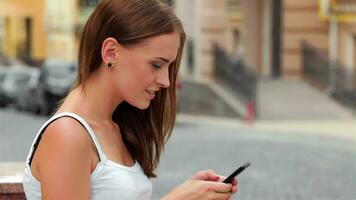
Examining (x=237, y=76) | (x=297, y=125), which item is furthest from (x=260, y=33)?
(x=297, y=125)

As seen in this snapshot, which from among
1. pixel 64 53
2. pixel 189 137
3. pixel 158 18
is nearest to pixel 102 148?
pixel 158 18

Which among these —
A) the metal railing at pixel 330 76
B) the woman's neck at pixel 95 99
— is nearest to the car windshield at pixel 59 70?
the metal railing at pixel 330 76

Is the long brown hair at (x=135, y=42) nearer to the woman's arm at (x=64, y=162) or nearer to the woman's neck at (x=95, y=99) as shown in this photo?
the woman's neck at (x=95, y=99)

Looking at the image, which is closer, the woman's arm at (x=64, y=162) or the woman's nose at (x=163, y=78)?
the woman's arm at (x=64, y=162)

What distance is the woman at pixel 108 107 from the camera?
2412 millimetres

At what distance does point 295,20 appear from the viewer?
29.1 m

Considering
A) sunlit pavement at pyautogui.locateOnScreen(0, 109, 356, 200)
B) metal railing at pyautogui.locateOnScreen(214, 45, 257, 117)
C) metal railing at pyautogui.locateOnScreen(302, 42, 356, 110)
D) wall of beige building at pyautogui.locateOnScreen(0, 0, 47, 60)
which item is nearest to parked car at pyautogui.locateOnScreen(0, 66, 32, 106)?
metal railing at pyautogui.locateOnScreen(214, 45, 257, 117)

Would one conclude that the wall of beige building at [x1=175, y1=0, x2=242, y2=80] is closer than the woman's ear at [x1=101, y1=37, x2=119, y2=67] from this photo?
No

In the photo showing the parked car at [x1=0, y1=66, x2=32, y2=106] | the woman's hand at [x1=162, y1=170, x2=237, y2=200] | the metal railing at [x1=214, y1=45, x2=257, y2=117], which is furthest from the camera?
the parked car at [x1=0, y1=66, x2=32, y2=106]

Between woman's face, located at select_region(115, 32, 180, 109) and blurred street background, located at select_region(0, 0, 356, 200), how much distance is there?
474 inches

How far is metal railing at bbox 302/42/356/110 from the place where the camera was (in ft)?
86.2

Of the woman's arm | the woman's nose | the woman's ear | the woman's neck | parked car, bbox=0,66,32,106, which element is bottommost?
parked car, bbox=0,66,32,106

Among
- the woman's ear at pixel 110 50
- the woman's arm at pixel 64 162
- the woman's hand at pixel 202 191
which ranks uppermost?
the woman's ear at pixel 110 50

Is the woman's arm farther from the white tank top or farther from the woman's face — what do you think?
the woman's face
